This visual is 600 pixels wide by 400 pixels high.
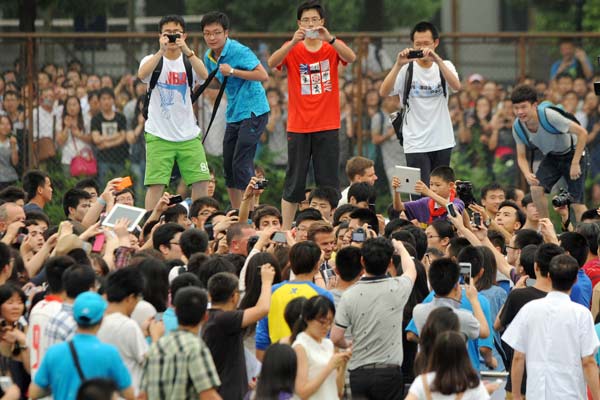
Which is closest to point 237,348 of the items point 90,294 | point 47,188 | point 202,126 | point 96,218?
point 90,294

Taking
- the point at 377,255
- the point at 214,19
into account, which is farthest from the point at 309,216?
the point at 214,19

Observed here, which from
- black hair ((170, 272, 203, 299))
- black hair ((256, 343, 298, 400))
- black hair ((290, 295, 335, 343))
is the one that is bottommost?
black hair ((256, 343, 298, 400))

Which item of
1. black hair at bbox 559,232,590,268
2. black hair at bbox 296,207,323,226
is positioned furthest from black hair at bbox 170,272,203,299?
black hair at bbox 559,232,590,268

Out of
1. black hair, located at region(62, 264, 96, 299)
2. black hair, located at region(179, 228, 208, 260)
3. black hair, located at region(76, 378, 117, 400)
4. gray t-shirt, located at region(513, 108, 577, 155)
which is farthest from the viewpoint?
gray t-shirt, located at region(513, 108, 577, 155)

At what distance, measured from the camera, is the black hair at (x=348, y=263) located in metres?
9.74

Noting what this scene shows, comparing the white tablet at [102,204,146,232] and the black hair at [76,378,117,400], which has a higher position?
the white tablet at [102,204,146,232]

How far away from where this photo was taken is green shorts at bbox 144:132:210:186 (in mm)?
13953

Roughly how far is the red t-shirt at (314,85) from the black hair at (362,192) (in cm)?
85

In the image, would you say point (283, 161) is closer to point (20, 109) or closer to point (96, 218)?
point (20, 109)

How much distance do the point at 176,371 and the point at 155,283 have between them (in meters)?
1.33

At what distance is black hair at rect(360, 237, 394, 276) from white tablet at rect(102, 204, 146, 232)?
250cm

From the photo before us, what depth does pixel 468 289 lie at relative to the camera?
380 inches

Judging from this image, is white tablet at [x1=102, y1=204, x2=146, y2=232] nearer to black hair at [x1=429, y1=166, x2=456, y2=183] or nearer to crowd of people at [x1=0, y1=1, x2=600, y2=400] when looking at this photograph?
crowd of people at [x1=0, y1=1, x2=600, y2=400]

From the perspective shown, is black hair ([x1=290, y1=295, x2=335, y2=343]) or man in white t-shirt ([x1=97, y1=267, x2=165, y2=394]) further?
black hair ([x1=290, y1=295, x2=335, y2=343])
